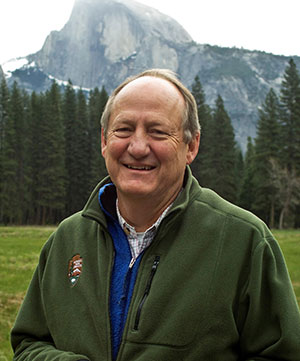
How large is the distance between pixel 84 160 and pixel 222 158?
16140 mm

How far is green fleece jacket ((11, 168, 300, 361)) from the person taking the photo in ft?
6.79

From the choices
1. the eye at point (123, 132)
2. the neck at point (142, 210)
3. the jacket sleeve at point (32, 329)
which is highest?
the eye at point (123, 132)

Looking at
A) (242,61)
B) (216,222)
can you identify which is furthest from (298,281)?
(242,61)

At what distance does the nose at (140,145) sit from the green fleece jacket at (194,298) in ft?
A: 1.06

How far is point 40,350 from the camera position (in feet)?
7.93

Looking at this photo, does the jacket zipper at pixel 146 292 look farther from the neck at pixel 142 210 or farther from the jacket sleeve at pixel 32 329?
the jacket sleeve at pixel 32 329

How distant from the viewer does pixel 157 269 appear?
2184 millimetres

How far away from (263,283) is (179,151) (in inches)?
32.3

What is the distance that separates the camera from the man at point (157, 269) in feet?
6.81

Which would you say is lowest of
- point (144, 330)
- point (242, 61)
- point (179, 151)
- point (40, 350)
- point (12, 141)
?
point (12, 141)

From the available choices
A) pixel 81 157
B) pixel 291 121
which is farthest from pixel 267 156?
pixel 81 157

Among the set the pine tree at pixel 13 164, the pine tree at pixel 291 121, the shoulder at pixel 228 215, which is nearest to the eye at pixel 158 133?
the shoulder at pixel 228 215

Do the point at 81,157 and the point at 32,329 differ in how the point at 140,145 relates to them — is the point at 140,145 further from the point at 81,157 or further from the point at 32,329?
the point at 81,157

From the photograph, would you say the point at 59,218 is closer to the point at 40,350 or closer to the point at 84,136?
the point at 84,136
